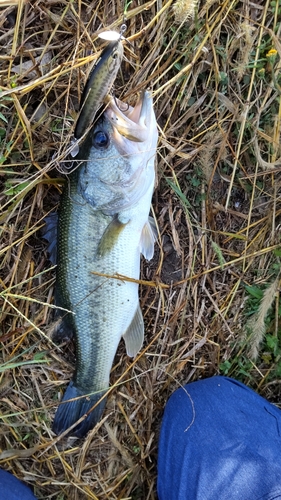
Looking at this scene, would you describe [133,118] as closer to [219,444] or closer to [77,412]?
[77,412]

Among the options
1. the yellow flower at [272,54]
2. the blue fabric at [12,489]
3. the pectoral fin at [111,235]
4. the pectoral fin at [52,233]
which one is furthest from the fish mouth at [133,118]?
the blue fabric at [12,489]

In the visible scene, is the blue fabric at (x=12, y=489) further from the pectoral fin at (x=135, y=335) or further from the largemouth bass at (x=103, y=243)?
the pectoral fin at (x=135, y=335)

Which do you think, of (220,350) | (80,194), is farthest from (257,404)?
(80,194)

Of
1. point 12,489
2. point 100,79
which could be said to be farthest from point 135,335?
point 100,79

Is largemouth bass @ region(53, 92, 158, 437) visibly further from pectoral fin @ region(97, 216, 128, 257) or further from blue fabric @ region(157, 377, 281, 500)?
blue fabric @ region(157, 377, 281, 500)

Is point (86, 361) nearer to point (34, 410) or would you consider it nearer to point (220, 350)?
point (34, 410)

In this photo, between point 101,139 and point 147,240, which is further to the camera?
point 147,240

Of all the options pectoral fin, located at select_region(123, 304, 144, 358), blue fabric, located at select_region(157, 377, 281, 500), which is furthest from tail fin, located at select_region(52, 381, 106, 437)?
blue fabric, located at select_region(157, 377, 281, 500)
